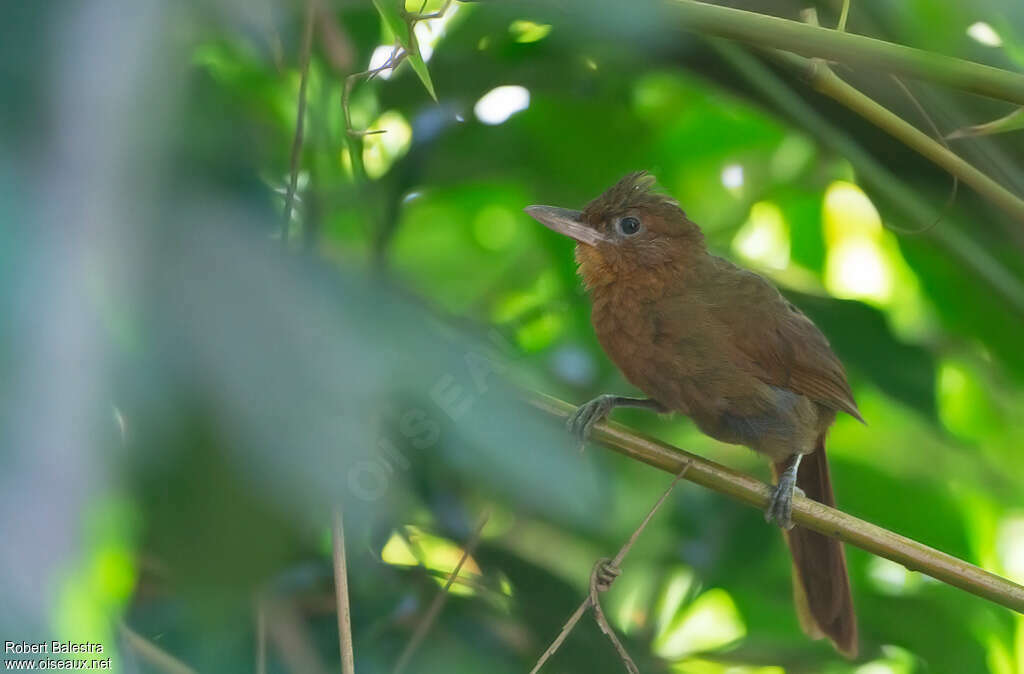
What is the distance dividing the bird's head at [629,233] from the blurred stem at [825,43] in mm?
1257

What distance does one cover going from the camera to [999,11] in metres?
0.71

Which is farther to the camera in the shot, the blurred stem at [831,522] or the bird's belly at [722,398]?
the bird's belly at [722,398]

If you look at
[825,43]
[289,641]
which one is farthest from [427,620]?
[825,43]

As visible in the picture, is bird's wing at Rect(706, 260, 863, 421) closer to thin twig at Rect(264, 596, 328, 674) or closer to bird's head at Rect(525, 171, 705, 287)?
bird's head at Rect(525, 171, 705, 287)

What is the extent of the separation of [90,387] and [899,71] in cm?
135

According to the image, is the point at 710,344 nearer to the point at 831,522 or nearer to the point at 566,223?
the point at 566,223

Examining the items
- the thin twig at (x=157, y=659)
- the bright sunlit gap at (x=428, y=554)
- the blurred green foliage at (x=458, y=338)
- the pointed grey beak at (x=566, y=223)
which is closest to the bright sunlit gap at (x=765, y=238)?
the blurred green foliage at (x=458, y=338)

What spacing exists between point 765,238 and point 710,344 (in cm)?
108

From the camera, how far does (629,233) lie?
9.84 feet

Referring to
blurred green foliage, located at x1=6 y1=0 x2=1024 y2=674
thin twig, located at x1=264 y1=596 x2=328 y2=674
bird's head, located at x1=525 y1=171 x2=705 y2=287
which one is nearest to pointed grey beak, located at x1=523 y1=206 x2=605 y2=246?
bird's head, located at x1=525 y1=171 x2=705 y2=287

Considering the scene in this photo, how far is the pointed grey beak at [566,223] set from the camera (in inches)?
108

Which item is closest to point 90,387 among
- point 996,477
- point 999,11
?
point 999,11

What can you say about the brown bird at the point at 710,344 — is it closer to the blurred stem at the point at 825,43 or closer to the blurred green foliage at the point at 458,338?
the blurred green foliage at the point at 458,338

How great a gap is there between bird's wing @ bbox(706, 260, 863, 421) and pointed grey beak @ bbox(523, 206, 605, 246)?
0.34m
